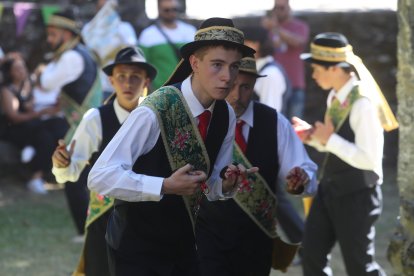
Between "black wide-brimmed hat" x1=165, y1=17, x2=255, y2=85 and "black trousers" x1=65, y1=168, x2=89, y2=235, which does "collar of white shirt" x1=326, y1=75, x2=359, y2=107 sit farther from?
"black trousers" x1=65, y1=168, x2=89, y2=235

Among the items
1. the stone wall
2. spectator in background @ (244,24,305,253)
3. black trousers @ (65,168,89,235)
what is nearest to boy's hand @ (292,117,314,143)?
spectator in background @ (244,24,305,253)

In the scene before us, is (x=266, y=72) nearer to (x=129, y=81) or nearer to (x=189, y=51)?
(x=129, y=81)

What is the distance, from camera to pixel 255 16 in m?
13.6

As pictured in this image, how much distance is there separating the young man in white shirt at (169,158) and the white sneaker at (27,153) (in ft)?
24.3

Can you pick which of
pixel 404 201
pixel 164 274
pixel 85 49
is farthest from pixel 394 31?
pixel 164 274

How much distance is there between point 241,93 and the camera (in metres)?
5.94

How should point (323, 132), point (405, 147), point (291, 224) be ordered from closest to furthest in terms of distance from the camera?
point (405, 147)
point (323, 132)
point (291, 224)

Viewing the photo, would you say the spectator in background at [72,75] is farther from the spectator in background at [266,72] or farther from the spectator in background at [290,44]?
the spectator in background at [290,44]

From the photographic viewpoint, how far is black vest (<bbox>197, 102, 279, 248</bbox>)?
573 cm

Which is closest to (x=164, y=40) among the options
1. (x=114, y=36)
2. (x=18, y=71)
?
(x=114, y=36)

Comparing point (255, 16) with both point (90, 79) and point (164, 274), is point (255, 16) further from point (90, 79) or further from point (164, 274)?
point (164, 274)

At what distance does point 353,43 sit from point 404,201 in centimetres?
791

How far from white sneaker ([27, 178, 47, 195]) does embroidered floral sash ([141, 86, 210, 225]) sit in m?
7.37

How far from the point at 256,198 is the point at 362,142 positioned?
0.88 m
